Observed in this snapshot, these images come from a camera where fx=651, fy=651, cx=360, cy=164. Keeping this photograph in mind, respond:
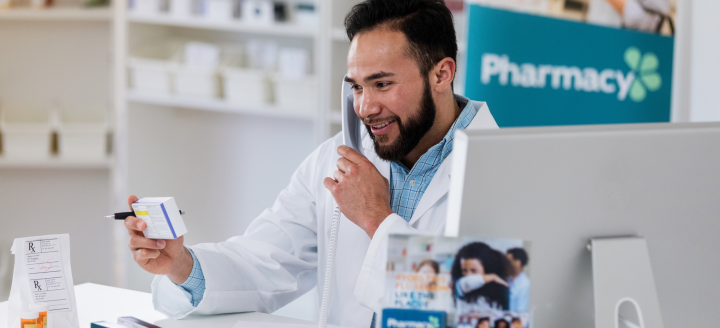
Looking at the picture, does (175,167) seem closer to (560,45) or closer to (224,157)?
(224,157)

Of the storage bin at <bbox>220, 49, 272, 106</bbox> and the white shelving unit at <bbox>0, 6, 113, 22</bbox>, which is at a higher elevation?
the white shelving unit at <bbox>0, 6, 113, 22</bbox>

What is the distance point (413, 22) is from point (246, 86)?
1.50 meters

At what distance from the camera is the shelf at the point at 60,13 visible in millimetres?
3057

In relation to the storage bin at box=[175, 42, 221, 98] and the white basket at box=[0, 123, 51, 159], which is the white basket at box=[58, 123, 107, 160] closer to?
the white basket at box=[0, 123, 51, 159]

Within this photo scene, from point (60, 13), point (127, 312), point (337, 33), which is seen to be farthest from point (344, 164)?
point (60, 13)

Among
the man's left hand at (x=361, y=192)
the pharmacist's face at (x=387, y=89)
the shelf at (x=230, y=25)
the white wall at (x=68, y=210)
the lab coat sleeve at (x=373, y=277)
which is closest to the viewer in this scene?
the lab coat sleeve at (x=373, y=277)

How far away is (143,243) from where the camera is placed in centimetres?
118

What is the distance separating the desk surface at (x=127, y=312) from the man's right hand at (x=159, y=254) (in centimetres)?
9

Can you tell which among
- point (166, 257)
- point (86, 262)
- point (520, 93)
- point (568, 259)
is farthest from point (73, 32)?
point (568, 259)

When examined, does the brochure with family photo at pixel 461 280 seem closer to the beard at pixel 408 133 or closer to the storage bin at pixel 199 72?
the beard at pixel 408 133

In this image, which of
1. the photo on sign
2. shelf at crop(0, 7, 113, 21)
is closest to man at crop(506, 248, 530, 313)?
the photo on sign

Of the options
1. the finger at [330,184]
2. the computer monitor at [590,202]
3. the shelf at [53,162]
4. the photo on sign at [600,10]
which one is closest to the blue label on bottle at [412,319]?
the computer monitor at [590,202]

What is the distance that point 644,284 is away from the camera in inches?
34.4

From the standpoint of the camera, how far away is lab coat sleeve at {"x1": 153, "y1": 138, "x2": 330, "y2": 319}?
1317 millimetres
